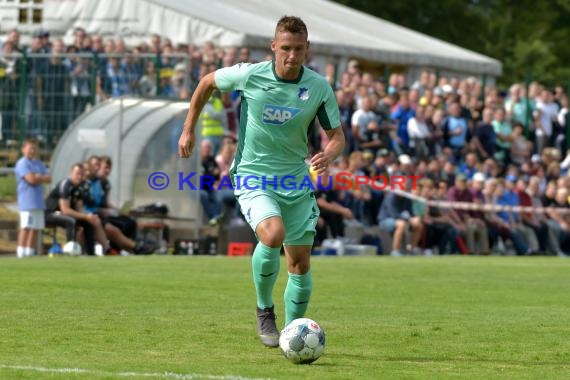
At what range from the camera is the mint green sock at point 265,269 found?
33.4 ft

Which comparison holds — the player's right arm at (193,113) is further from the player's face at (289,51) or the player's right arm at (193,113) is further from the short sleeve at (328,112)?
the short sleeve at (328,112)

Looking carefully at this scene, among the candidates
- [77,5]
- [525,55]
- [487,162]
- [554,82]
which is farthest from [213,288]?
[525,55]

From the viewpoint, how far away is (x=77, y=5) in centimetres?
3353

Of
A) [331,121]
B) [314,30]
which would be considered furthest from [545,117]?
[331,121]

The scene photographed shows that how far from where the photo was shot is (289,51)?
997cm

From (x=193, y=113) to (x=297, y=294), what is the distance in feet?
4.60

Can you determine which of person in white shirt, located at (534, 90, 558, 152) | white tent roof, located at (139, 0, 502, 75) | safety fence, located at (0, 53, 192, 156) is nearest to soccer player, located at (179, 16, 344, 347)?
safety fence, located at (0, 53, 192, 156)

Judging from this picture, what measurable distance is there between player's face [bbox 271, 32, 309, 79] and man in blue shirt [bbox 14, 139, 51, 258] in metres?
13.1

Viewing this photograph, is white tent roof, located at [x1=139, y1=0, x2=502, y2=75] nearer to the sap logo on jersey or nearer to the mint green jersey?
the mint green jersey

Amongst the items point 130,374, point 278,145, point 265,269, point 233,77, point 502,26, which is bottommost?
point 502,26

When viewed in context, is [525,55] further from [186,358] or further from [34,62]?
[186,358]

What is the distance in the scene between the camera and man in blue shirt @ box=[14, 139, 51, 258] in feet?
74.4

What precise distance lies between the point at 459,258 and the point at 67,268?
8.60 m

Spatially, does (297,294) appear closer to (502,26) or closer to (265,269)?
(265,269)
